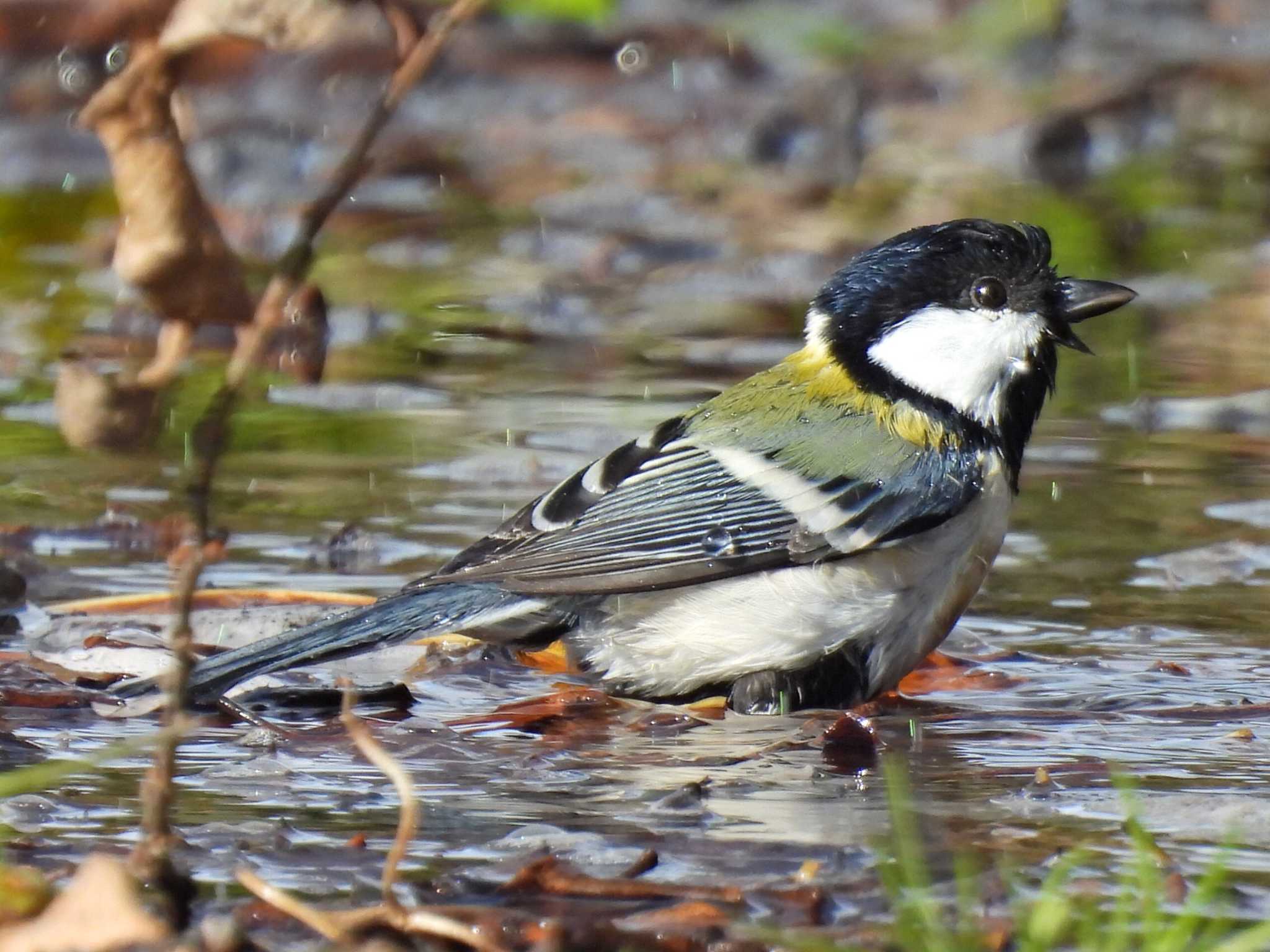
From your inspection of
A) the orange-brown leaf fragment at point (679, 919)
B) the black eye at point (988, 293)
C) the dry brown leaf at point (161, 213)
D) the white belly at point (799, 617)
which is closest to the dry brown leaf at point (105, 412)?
the dry brown leaf at point (161, 213)

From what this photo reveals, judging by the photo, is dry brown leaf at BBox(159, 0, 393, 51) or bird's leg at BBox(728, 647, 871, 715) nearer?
dry brown leaf at BBox(159, 0, 393, 51)

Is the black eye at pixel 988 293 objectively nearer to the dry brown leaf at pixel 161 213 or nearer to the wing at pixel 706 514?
the wing at pixel 706 514

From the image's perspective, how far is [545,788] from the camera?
10.6ft

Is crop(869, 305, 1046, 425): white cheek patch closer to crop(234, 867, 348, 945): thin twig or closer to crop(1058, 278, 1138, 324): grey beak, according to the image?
crop(1058, 278, 1138, 324): grey beak

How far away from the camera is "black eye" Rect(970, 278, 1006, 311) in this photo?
174 inches

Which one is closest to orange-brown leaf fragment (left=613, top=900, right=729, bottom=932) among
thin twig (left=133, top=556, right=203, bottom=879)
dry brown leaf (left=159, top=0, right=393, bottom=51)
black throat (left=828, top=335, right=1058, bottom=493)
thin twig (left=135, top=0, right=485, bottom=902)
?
thin twig (left=135, top=0, right=485, bottom=902)

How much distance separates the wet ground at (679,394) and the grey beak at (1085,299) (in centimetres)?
59

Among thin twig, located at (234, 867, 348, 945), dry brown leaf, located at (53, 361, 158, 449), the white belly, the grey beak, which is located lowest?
the white belly

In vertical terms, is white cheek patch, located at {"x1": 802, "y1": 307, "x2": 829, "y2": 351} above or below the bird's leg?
above

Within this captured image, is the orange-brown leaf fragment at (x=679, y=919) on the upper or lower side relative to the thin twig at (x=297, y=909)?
lower

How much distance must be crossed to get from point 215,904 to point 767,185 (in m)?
8.68

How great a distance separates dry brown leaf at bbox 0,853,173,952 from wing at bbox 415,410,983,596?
169 centimetres

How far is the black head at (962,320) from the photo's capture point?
4.32 meters

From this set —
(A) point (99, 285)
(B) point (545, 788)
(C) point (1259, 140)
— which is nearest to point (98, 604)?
(B) point (545, 788)
